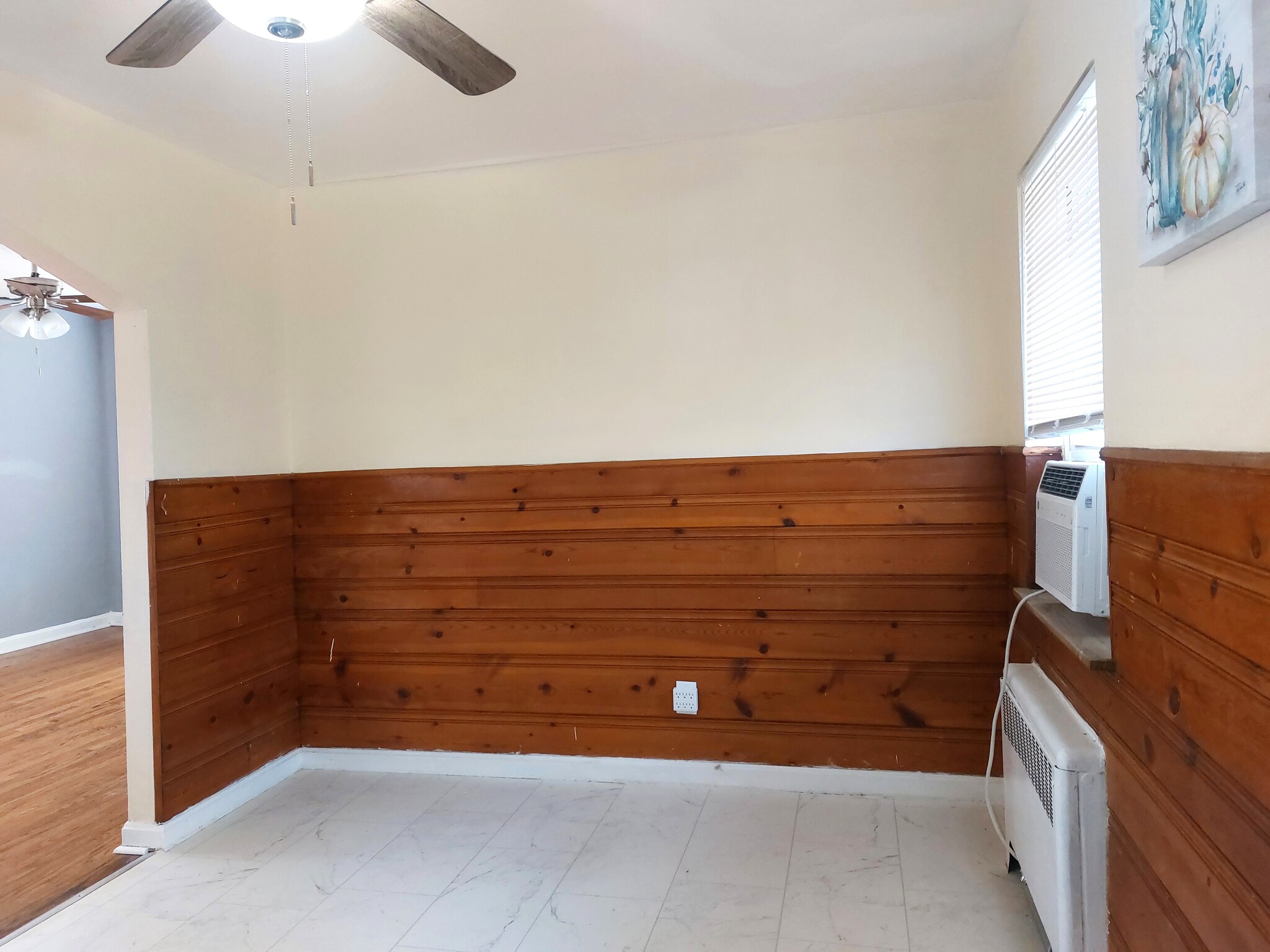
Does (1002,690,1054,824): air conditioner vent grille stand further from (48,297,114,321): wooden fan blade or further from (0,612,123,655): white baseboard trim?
(0,612,123,655): white baseboard trim

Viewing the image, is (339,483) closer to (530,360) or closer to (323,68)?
(530,360)

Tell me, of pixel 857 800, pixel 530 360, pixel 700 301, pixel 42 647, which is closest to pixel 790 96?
pixel 700 301

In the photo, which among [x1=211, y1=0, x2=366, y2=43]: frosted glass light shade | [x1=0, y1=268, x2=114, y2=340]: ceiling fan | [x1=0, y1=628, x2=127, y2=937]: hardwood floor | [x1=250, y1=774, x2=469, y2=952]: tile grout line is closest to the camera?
[x1=211, y1=0, x2=366, y2=43]: frosted glass light shade

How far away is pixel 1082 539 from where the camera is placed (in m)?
1.71

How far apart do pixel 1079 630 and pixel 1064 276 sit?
0.84 metres

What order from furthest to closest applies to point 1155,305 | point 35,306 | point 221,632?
point 35,306 → point 221,632 → point 1155,305

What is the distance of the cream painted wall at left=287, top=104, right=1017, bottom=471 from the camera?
285cm

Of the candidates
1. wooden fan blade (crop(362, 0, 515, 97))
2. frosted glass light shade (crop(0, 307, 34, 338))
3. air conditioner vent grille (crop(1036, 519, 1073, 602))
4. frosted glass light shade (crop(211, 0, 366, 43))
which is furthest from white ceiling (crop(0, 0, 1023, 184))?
frosted glass light shade (crop(0, 307, 34, 338))

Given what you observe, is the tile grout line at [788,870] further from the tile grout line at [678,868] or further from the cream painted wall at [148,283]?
the cream painted wall at [148,283]

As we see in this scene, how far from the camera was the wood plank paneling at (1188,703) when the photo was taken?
103 cm

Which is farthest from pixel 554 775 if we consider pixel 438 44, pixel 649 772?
pixel 438 44

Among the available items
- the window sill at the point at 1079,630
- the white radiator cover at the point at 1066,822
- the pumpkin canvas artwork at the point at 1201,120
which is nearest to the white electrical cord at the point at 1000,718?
the window sill at the point at 1079,630

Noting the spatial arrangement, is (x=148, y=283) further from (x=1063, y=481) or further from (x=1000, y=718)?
(x=1000, y=718)

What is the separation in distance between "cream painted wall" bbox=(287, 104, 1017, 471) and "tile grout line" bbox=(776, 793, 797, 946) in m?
1.24
